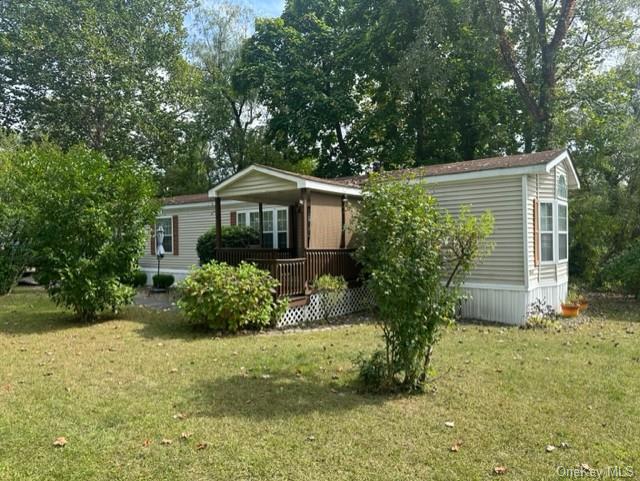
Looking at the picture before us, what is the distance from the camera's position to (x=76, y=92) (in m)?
22.6

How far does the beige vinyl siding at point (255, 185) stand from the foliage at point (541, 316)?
18.3ft

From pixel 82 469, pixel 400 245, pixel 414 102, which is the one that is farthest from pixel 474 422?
pixel 414 102

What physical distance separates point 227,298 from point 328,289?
103 inches

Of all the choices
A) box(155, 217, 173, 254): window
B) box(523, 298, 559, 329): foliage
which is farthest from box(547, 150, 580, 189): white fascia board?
box(155, 217, 173, 254): window

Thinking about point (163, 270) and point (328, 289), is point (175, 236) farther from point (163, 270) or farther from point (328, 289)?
point (328, 289)

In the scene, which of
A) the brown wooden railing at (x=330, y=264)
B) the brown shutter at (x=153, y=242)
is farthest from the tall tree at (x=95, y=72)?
the brown wooden railing at (x=330, y=264)

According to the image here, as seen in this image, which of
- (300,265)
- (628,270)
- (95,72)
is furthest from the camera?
(95,72)

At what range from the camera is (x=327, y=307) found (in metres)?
9.83

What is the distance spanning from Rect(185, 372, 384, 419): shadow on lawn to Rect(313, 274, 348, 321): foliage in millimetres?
4297

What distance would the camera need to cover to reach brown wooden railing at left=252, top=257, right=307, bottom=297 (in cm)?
888

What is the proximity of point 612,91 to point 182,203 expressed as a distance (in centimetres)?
1720

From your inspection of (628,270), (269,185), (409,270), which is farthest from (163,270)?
(628,270)

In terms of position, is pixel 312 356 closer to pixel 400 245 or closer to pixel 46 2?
pixel 400 245

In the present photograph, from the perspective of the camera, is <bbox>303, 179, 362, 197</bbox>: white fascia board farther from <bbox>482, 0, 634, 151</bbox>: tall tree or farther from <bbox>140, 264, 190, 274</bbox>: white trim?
<bbox>482, 0, 634, 151</bbox>: tall tree
